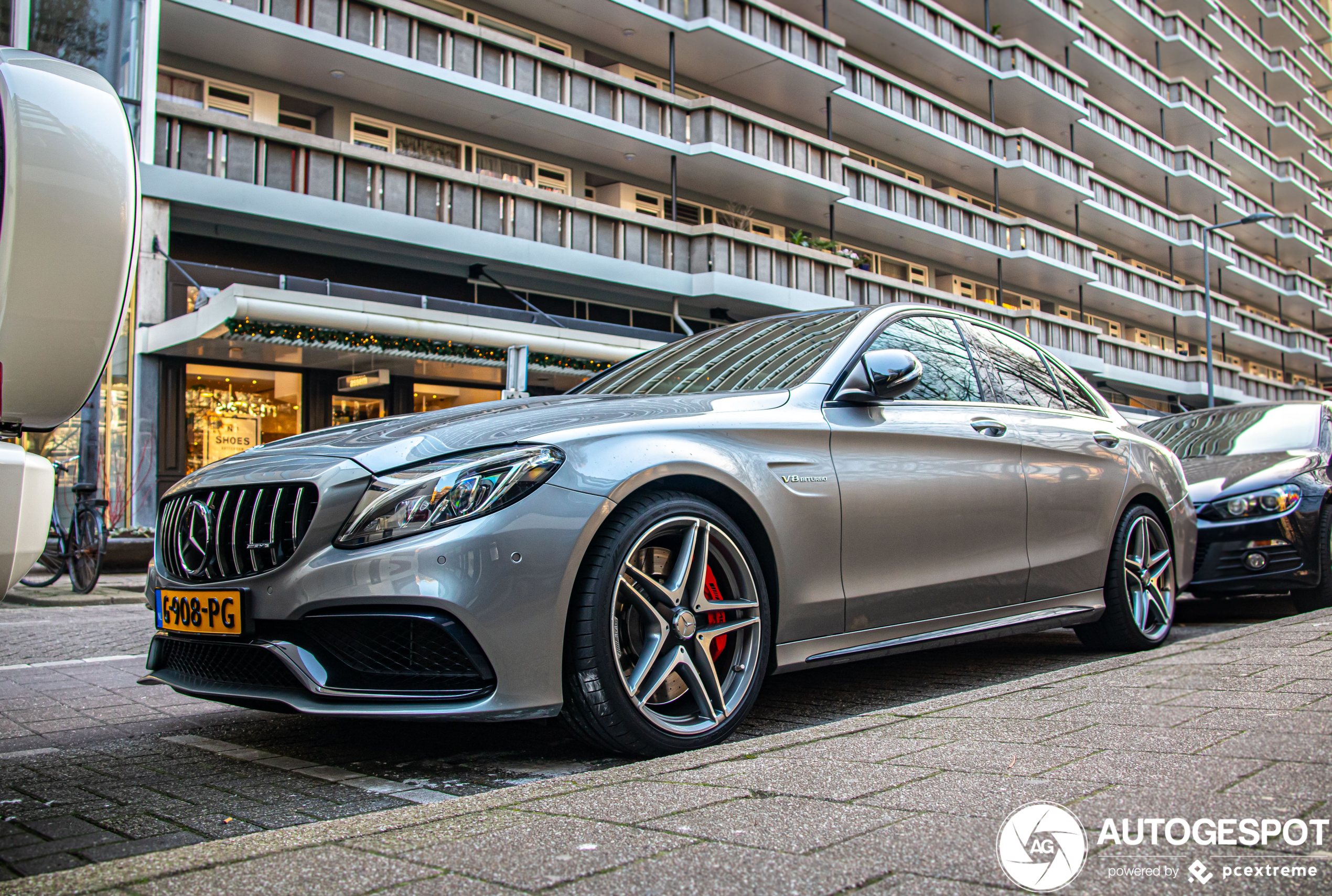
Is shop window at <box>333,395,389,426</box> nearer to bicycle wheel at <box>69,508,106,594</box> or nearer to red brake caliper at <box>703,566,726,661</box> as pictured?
bicycle wheel at <box>69,508,106,594</box>

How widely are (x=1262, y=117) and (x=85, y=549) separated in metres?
60.1

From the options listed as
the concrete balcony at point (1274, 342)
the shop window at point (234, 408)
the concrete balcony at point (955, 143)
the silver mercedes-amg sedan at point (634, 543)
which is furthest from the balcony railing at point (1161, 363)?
the silver mercedes-amg sedan at point (634, 543)

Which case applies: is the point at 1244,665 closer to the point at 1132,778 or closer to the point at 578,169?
the point at 1132,778

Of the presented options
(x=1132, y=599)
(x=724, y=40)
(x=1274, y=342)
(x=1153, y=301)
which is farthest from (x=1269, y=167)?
(x=1132, y=599)

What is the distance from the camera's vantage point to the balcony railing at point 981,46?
29719 mm

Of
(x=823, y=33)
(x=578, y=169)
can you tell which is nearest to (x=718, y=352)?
(x=578, y=169)

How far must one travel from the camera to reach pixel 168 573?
3.39 metres

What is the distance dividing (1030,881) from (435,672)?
1.59 metres

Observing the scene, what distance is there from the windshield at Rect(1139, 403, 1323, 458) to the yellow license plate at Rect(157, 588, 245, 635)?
6.45 metres

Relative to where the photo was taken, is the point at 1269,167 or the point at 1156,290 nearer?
the point at 1156,290

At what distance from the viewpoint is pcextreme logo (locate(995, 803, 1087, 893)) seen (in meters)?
1.79

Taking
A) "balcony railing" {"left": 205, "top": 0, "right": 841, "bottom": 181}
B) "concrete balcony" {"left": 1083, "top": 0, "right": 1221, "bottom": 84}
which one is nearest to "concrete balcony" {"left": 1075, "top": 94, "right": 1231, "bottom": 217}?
"concrete balcony" {"left": 1083, "top": 0, "right": 1221, "bottom": 84}

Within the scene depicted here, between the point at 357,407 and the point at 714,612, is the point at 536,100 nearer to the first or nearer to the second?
the point at 357,407

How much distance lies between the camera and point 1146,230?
41.2m
